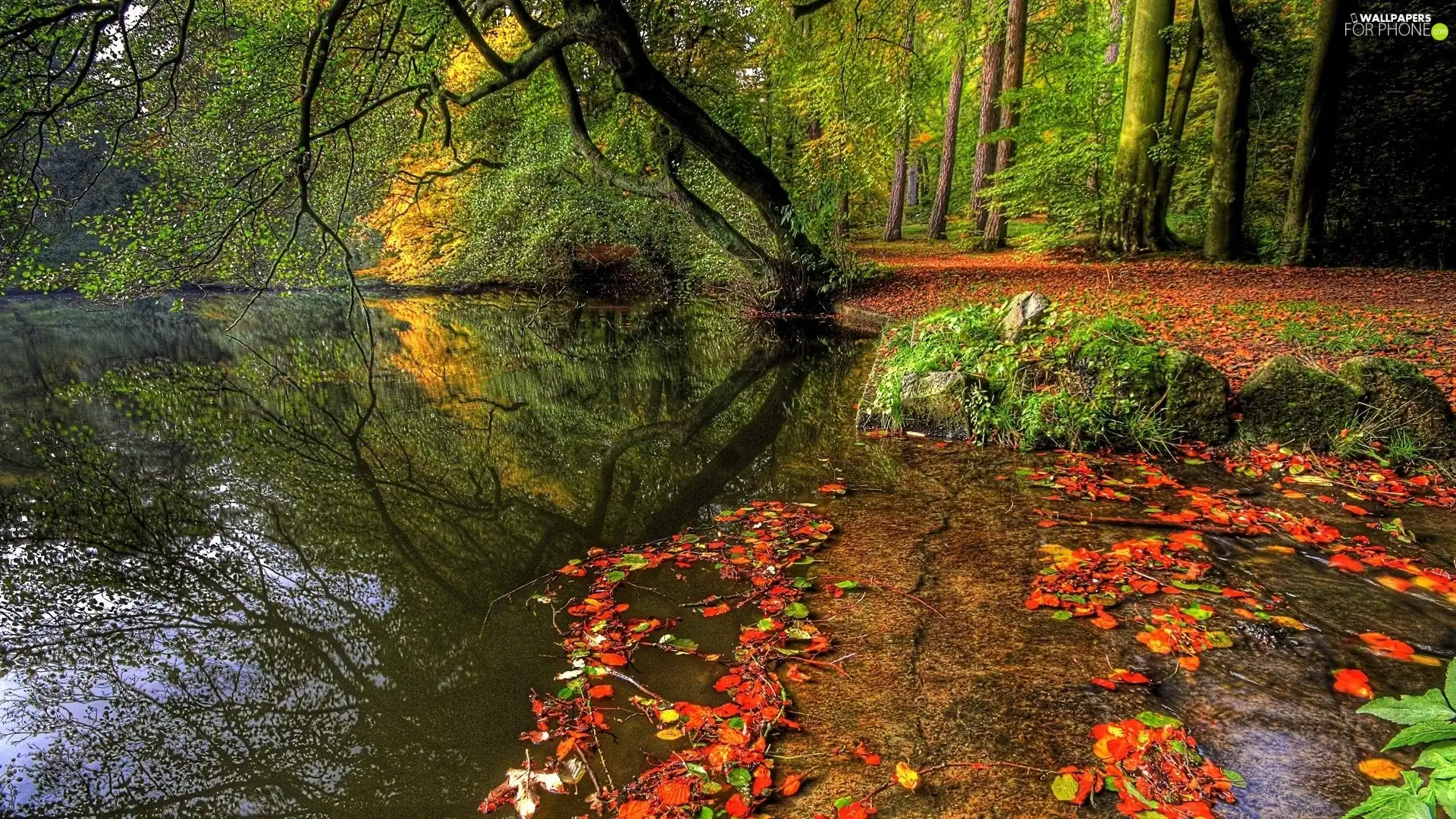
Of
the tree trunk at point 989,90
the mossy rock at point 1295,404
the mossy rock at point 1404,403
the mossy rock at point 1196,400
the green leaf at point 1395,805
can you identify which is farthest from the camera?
the tree trunk at point 989,90

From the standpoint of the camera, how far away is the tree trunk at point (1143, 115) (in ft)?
36.5

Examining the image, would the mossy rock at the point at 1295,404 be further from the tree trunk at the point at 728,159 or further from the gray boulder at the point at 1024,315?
the tree trunk at the point at 728,159

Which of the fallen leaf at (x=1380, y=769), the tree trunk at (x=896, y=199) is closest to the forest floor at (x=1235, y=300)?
the fallen leaf at (x=1380, y=769)

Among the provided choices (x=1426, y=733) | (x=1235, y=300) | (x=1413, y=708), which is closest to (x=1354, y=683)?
(x=1413, y=708)

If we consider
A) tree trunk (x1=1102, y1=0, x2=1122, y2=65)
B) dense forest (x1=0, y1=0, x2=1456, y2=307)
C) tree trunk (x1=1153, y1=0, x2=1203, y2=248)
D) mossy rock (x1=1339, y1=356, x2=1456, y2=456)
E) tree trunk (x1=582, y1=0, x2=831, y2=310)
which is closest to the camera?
mossy rock (x1=1339, y1=356, x2=1456, y2=456)

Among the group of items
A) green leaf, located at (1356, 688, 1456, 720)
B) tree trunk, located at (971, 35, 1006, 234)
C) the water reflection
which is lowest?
the water reflection

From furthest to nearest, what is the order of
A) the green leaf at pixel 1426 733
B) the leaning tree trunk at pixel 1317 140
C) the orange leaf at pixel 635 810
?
the leaning tree trunk at pixel 1317 140, the orange leaf at pixel 635 810, the green leaf at pixel 1426 733

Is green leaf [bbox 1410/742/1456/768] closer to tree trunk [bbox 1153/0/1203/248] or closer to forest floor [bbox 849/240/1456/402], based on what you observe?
forest floor [bbox 849/240/1456/402]

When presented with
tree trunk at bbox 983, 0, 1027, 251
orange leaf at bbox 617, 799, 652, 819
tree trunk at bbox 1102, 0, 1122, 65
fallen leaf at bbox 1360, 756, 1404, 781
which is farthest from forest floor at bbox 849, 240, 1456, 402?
orange leaf at bbox 617, 799, 652, 819

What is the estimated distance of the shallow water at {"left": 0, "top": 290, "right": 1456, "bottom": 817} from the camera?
2234 millimetres

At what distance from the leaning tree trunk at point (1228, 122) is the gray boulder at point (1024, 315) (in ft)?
24.5

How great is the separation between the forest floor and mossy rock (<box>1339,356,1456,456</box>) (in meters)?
0.45

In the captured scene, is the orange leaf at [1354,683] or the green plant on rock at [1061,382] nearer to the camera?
the orange leaf at [1354,683]

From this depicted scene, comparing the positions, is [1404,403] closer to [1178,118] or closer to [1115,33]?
[1178,118]
